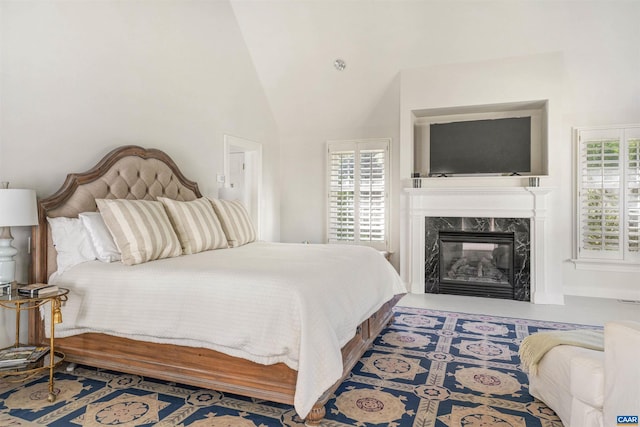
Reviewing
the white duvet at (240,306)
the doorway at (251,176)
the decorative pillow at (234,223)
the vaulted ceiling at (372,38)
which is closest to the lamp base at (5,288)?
the white duvet at (240,306)

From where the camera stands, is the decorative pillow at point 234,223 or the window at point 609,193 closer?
the decorative pillow at point 234,223

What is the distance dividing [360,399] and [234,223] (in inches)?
81.1

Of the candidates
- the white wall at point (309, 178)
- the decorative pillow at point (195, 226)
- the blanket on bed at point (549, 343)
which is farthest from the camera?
the white wall at point (309, 178)

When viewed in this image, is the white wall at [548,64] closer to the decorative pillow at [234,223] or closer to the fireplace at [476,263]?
the fireplace at [476,263]

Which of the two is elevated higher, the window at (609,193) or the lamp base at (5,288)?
the window at (609,193)

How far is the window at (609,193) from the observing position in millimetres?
4629

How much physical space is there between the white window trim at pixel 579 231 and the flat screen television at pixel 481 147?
0.55 metres

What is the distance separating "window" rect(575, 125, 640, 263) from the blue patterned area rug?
262cm

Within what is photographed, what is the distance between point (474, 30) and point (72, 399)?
16.3 feet

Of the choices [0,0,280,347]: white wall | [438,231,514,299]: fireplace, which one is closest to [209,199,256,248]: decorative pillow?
[0,0,280,347]: white wall

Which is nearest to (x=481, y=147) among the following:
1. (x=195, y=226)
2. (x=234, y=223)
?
(x=234, y=223)

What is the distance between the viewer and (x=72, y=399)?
7.43 ft

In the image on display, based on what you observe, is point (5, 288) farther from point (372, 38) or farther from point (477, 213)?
point (477, 213)

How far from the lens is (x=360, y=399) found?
2279 mm
